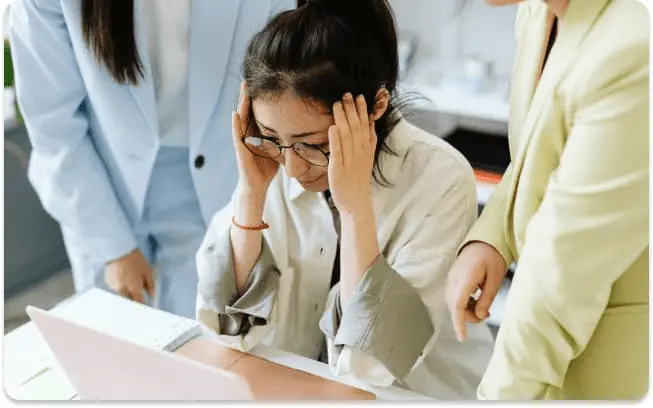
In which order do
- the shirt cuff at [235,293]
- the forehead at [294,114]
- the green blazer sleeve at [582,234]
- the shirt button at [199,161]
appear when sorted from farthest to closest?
the shirt button at [199,161] < the shirt cuff at [235,293] < the forehead at [294,114] < the green blazer sleeve at [582,234]

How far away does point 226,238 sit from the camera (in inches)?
35.6

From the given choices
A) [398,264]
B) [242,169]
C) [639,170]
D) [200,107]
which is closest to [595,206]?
[639,170]

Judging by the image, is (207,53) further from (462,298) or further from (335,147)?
(462,298)

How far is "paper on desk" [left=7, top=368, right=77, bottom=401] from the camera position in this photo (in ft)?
2.71

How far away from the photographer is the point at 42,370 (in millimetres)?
864

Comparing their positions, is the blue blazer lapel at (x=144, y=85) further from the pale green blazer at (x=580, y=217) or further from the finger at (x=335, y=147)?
the pale green blazer at (x=580, y=217)

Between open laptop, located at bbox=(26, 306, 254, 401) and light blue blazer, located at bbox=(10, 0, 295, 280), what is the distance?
0.30 metres

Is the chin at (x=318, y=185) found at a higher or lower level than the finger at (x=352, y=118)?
lower

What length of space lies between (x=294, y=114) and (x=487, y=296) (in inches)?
10.9

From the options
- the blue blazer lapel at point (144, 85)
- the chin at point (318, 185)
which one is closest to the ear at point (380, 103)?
the chin at point (318, 185)

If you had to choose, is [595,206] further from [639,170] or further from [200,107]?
[200,107]

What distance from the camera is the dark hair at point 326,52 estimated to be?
0.77 metres

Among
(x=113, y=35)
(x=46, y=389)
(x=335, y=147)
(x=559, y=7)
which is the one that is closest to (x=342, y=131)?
(x=335, y=147)

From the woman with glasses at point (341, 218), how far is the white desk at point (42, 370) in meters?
0.02
